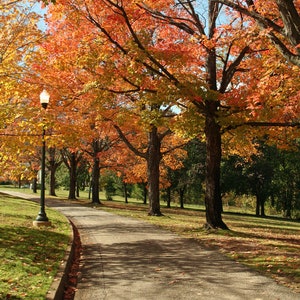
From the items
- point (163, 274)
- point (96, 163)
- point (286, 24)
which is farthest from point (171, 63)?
point (96, 163)

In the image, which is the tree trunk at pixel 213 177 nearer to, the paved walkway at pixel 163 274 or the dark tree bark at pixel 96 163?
the paved walkway at pixel 163 274

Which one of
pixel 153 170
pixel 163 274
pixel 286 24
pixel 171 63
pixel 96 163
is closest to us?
pixel 163 274

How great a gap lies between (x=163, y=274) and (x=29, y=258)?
109 inches

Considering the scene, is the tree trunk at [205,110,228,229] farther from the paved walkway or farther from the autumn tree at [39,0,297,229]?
the paved walkway

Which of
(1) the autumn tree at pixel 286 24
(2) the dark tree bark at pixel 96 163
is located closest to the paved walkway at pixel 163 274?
(1) the autumn tree at pixel 286 24

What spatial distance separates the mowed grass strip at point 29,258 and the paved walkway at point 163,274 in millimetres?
612

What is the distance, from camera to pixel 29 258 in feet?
24.8

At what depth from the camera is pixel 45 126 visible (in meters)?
10.1

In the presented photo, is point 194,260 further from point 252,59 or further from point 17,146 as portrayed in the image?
point 252,59

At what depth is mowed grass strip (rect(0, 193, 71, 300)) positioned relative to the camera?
215 inches

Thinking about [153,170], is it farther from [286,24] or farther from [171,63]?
[286,24]

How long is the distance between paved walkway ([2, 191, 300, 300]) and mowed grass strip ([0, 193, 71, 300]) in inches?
24.1

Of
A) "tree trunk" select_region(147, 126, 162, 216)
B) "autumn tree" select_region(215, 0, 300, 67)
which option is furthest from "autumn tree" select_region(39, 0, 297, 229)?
"tree trunk" select_region(147, 126, 162, 216)

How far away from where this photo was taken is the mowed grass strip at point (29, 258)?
547 centimetres
